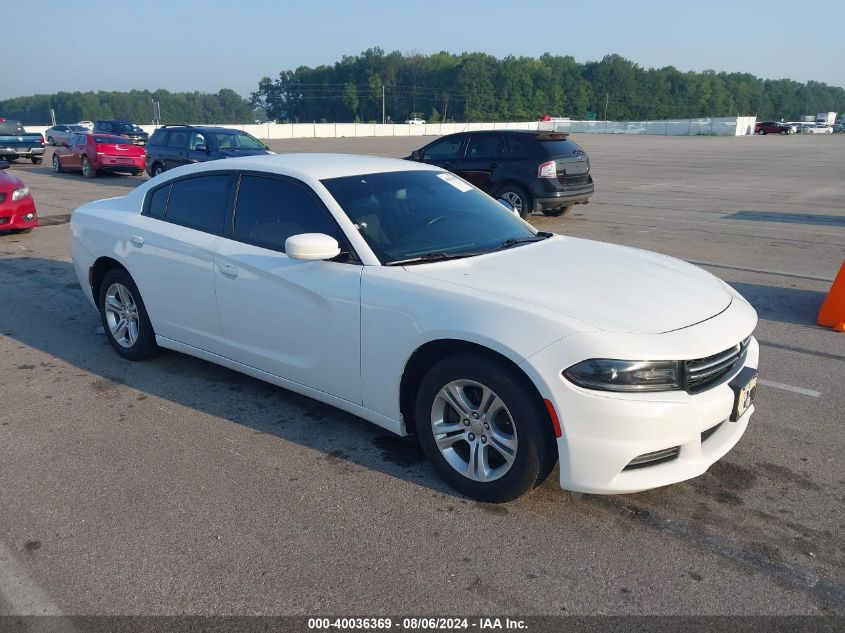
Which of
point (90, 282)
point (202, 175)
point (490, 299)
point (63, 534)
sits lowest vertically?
point (63, 534)

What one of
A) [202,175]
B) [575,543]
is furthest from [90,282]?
[575,543]

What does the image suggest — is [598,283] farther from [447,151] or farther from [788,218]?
[788,218]

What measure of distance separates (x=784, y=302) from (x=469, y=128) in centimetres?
7108

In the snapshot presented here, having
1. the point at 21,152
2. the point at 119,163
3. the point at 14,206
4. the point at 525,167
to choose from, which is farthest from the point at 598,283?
the point at 21,152

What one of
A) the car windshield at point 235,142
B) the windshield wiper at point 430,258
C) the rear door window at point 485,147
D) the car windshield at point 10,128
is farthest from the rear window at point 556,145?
the car windshield at point 10,128

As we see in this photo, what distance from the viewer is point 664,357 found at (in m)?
3.01

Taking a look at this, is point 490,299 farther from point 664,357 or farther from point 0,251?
point 0,251

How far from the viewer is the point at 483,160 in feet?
42.7

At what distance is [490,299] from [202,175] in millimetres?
2658

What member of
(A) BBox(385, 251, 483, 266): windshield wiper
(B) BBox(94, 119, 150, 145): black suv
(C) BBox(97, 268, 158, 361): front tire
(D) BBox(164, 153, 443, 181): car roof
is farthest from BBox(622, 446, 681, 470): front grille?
(B) BBox(94, 119, 150, 145): black suv

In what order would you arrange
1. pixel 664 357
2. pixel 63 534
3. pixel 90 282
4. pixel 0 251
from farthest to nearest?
pixel 0 251, pixel 90 282, pixel 63 534, pixel 664 357

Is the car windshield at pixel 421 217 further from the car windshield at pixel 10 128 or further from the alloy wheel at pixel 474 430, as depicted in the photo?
the car windshield at pixel 10 128

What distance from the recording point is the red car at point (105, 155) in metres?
21.5

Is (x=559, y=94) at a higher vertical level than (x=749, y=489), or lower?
higher
